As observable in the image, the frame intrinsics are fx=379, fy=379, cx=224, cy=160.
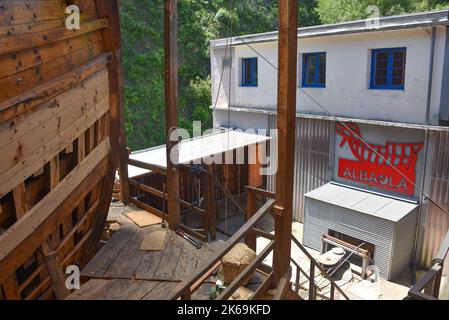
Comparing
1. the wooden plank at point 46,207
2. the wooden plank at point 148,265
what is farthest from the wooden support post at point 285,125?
the wooden plank at point 46,207

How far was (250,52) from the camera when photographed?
49.7 feet

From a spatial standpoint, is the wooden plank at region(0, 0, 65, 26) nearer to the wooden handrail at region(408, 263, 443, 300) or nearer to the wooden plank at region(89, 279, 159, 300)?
the wooden plank at region(89, 279, 159, 300)

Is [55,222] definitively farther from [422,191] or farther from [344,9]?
[344,9]

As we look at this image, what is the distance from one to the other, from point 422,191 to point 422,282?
8.49 metres

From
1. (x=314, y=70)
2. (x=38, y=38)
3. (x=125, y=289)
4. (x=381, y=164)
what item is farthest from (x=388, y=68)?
(x=38, y=38)

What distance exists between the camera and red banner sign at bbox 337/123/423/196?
10914 millimetres

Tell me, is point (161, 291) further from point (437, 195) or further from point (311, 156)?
point (311, 156)

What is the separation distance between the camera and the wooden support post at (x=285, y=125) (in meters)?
3.42

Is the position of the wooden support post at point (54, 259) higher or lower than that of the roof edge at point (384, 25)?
lower

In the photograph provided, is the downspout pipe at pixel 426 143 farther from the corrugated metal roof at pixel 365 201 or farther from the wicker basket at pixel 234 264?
the wicker basket at pixel 234 264

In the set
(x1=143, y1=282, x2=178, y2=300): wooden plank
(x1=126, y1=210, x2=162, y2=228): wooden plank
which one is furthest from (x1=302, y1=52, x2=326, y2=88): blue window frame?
(x1=143, y1=282, x2=178, y2=300): wooden plank

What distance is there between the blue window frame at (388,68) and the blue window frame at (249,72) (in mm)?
5068

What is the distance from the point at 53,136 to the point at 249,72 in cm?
1282

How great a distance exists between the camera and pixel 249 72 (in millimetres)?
15820
